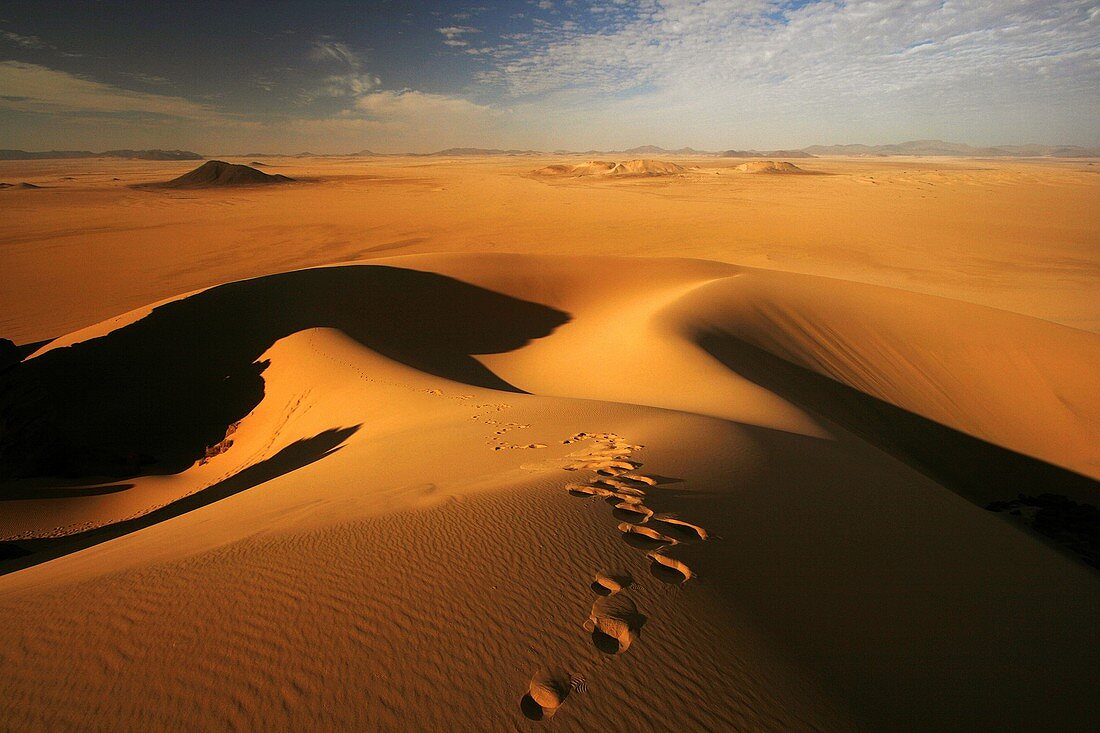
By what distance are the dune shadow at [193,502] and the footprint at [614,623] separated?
166 inches

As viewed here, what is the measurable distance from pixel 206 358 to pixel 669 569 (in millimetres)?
9909

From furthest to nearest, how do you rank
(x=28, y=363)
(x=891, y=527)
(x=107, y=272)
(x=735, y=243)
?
1. (x=735, y=243)
2. (x=107, y=272)
3. (x=28, y=363)
4. (x=891, y=527)

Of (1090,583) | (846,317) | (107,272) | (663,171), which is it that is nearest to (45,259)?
(107,272)

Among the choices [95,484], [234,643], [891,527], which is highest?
[234,643]

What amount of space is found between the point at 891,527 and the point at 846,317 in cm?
971

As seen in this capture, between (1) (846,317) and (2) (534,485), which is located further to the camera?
(1) (846,317)

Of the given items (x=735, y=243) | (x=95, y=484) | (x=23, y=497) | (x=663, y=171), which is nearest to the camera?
(x=23, y=497)

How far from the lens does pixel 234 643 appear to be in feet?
6.24

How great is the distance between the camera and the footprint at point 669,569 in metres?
2.35

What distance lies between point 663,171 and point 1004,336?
68.2 m

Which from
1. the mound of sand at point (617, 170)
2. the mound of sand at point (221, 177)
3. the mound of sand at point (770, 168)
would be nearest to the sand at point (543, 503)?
A: the mound of sand at point (221, 177)

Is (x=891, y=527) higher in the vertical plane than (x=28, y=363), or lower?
higher

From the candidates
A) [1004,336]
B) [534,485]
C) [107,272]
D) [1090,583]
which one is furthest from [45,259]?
[1004,336]

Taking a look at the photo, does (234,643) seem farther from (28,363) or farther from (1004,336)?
(1004,336)
